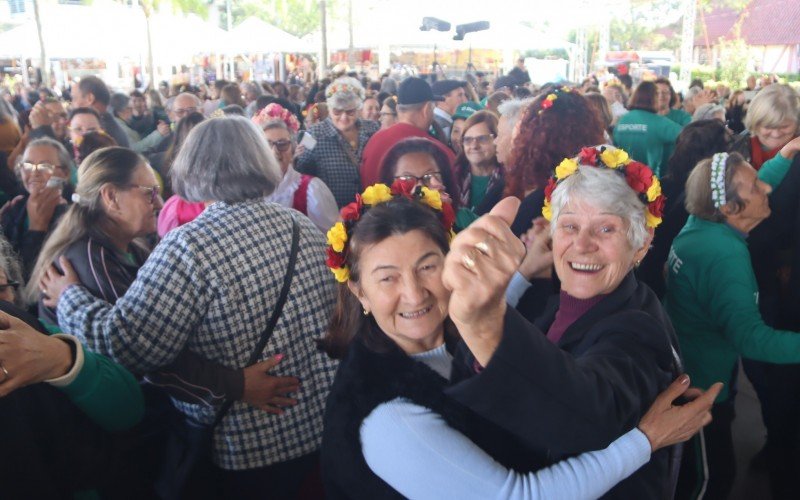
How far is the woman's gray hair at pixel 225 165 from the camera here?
7.71 feet

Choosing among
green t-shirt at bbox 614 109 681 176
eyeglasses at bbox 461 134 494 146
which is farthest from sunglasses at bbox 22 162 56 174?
green t-shirt at bbox 614 109 681 176

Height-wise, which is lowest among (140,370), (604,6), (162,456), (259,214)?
(162,456)

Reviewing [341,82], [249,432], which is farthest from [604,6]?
[249,432]

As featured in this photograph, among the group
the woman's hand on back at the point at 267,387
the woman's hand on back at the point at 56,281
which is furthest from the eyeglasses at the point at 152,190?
the woman's hand on back at the point at 267,387

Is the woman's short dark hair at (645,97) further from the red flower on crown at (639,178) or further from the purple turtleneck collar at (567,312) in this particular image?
the purple turtleneck collar at (567,312)

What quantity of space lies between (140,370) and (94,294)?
0.44 metres

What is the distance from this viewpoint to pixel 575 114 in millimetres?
2998

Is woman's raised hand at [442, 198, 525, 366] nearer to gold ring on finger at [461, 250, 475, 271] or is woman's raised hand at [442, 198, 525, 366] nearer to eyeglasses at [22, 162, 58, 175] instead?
gold ring on finger at [461, 250, 475, 271]

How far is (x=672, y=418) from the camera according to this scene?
4.97 ft

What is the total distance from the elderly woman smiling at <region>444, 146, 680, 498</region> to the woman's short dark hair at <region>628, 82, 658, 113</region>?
4517 millimetres

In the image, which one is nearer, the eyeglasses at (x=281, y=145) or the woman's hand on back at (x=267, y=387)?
the woman's hand on back at (x=267, y=387)

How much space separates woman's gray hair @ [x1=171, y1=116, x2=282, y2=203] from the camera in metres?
2.35

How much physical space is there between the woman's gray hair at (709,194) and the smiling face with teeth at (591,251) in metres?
0.96

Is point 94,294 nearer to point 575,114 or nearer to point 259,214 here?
point 259,214
